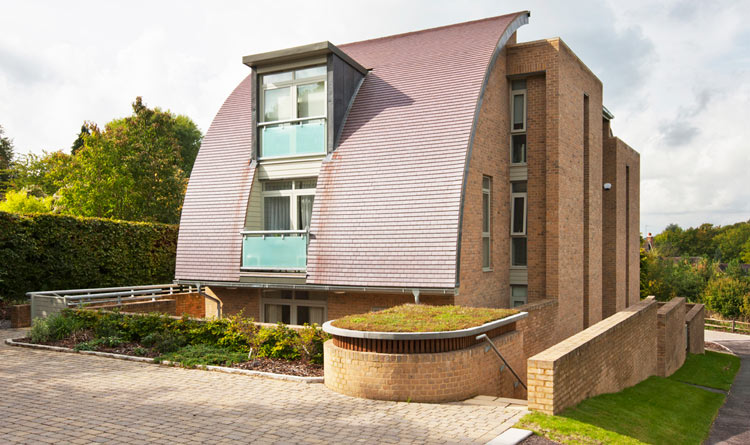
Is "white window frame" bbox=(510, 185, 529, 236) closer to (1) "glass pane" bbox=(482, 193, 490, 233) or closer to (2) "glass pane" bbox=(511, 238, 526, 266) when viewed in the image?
(2) "glass pane" bbox=(511, 238, 526, 266)

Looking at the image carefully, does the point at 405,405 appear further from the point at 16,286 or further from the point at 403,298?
the point at 16,286

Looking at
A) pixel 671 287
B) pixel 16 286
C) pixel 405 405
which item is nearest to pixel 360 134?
pixel 405 405

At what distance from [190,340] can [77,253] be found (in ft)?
32.2

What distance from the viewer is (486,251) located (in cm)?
1600

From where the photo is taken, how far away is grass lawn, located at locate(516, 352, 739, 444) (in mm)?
7695

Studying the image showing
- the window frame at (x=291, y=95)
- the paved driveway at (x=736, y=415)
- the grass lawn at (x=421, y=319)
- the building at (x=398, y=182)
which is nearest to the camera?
the grass lawn at (x=421, y=319)

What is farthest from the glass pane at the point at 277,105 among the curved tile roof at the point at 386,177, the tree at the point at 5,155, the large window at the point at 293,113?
the tree at the point at 5,155

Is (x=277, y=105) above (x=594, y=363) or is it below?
above

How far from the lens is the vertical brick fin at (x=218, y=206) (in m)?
16.0

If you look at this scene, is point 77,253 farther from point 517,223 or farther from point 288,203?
point 517,223

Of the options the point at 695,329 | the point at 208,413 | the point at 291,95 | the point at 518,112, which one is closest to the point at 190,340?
the point at 208,413

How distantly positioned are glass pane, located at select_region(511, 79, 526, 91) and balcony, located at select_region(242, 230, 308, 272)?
26.5 feet

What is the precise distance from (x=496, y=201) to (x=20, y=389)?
1210cm

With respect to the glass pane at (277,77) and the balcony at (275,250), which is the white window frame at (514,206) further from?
the glass pane at (277,77)
